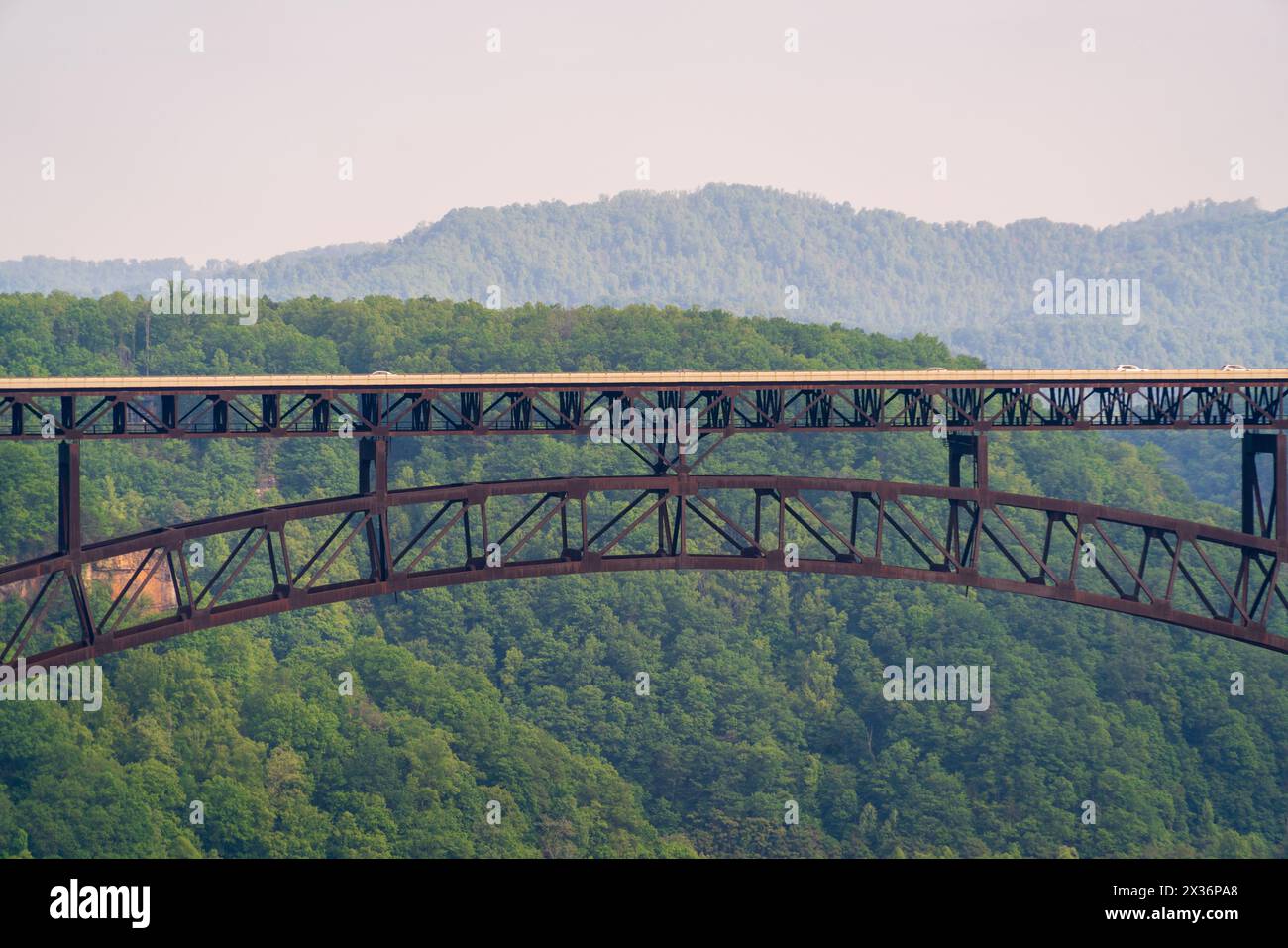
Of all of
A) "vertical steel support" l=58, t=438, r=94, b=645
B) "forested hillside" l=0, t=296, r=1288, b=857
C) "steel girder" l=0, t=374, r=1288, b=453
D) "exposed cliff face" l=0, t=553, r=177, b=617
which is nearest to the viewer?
"vertical steel support" l=58, t=438, r=94, b=645

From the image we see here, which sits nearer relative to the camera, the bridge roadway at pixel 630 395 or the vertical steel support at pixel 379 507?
the bridge roadway at pixel 630 395

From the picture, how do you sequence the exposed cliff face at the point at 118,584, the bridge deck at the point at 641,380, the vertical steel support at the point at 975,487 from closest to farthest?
1. the bridge deck at the point at 641,380
2. the vertical steel support at the point at 975,487
3. the exposed cliff face at the point at 118,584

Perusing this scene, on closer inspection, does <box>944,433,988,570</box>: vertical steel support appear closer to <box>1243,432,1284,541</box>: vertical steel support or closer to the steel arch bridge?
the steel arch bridge

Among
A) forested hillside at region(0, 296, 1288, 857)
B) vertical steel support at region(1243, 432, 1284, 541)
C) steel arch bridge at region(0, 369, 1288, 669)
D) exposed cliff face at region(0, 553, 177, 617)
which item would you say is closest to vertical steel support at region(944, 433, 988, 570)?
steel arch bridge at region(0, 369, 1288, 669)

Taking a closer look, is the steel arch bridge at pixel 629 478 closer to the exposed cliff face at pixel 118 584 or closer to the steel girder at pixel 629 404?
the steel girder at pixel 629 404

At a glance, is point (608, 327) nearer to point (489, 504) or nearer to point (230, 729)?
point (489, 504)

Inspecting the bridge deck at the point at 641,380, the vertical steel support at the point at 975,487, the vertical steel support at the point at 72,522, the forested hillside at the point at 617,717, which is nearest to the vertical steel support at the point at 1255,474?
the bridge deck at the point at 641,380

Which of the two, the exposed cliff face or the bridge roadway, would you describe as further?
the exposed cliff face

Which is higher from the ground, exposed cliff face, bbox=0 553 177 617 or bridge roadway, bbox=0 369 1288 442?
bridge roadway, bbox=0 369 1288 442
